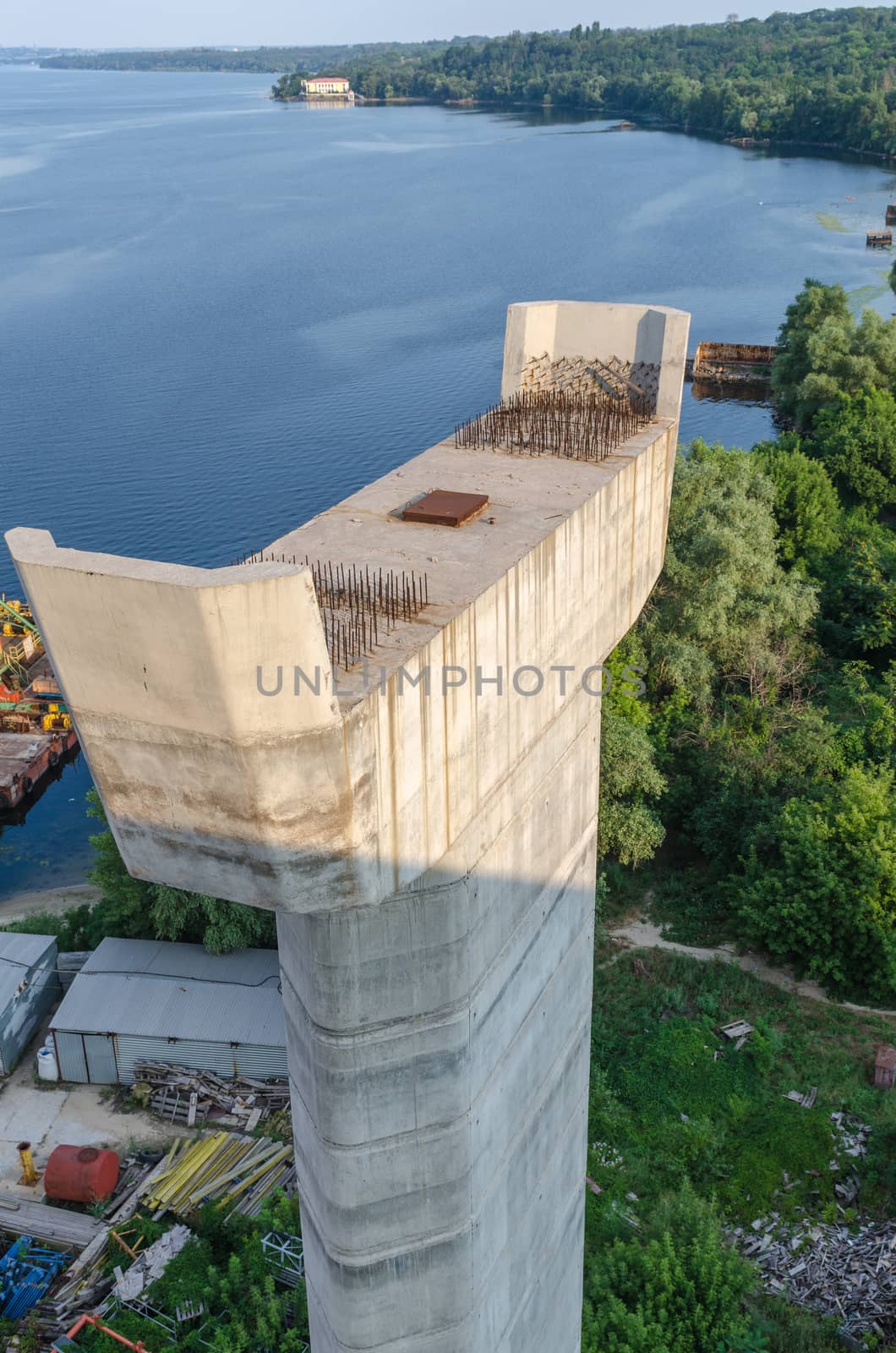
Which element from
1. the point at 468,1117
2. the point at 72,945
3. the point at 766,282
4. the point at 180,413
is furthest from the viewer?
the point at 766,282

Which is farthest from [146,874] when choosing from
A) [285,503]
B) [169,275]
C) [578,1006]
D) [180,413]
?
[169,275]

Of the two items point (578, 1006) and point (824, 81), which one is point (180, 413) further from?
point (824, 81)

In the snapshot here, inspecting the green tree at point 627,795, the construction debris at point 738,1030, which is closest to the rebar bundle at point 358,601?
the construction debris at point 738,1030

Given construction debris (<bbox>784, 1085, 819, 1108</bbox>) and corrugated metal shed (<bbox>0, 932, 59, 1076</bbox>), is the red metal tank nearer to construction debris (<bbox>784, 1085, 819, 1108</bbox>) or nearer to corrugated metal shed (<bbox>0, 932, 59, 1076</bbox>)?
corrugated metal shed (<bbox>0, 932, 59, 1076</bbox>)

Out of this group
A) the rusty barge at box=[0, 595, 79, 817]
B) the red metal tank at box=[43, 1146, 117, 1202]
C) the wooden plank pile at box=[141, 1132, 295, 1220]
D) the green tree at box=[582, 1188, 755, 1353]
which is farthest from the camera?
the rusty barge at box=[0, 595, 79, 817]

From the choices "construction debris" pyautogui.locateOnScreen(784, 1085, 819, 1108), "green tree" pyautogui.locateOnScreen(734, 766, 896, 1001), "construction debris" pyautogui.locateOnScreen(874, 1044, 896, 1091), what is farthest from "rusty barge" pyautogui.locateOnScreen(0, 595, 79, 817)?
"construction debris" pyautogui.locateOnScreen(874, 1044, 896, 1091)

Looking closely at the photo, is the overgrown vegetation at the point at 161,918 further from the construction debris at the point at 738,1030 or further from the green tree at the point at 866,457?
the green tree at the point at 866,457
